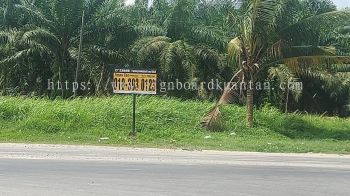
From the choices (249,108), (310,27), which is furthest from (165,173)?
(310,27)

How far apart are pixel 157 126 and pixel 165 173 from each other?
1026 cm

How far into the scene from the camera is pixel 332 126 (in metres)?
22.4

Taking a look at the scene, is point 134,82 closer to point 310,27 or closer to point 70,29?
point 310,27

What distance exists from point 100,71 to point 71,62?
2.00 meters

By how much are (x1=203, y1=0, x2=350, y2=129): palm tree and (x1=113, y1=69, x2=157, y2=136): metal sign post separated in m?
2.85

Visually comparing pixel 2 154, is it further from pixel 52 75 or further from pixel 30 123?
pixel 52 75

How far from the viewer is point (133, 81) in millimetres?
18844

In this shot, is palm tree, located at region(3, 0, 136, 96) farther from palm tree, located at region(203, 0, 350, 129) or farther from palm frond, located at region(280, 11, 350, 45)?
palm frond, located at region(280, 11, 350, 45)

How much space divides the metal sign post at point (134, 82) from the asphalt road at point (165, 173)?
157 inches

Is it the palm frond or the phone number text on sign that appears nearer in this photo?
the phone number text on sign

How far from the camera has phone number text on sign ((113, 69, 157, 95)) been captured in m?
18.7

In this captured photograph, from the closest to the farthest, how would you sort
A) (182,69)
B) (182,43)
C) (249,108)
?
(249,108) < (182,43) < (182,69)

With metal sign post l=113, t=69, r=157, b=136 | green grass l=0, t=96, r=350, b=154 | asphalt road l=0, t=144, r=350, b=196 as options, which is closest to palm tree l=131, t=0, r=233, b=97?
green grass l=0, t=96, r=350, b=154

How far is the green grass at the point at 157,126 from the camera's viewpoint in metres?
18.0
